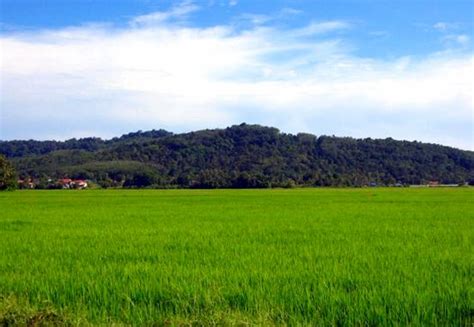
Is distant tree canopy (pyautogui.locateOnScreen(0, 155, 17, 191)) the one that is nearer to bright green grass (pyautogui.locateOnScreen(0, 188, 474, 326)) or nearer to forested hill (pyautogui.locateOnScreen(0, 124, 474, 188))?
forested hill (pyautogui.locateOnScreen(0, 124, 474, 188))

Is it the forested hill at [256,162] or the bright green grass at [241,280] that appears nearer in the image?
the bright green grass at [241,280]

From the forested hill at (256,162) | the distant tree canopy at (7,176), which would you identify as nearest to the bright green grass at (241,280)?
the distant tree canopy at (7,176)

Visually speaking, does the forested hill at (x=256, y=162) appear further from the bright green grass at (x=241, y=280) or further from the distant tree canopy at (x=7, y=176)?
the bright green grass at (x=241, y=280)

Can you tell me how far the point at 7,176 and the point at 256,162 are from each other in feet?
241

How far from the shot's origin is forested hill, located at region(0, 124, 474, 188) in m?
107

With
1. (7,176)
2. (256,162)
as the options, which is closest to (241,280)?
(7,176)

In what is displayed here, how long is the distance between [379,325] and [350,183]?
323ft

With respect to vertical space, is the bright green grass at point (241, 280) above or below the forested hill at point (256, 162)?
below

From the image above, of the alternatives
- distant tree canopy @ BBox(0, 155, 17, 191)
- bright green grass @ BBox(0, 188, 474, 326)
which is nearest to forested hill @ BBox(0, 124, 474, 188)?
distant tree canopy @ BBox(0, 155, 17, 191)

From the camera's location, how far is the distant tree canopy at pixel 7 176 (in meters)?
64.5

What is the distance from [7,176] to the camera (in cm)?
6619

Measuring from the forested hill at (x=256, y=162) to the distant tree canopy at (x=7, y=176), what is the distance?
101 ft

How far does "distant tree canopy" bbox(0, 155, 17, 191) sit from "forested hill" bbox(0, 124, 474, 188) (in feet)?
101

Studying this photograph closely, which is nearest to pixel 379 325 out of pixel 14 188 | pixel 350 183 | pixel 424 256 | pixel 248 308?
pixel 248 308
